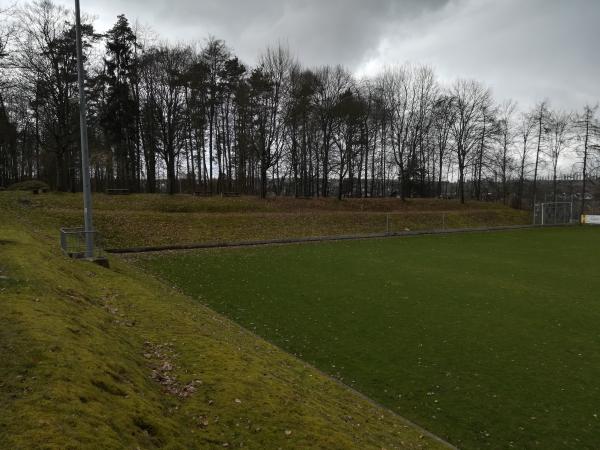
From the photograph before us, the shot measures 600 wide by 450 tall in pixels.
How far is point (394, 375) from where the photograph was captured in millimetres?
8789

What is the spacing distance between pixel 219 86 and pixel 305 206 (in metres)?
16.2

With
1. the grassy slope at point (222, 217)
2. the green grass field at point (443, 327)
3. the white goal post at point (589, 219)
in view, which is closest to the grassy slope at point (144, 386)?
the green grass field at point (443, 327)

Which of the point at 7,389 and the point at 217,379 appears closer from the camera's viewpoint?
the point at 7,389

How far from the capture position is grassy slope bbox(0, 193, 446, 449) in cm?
391

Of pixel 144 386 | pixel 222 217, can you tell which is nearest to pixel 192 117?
pixel 222 217

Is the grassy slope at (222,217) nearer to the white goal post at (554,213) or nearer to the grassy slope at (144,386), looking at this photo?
the white goal post at (554,213)

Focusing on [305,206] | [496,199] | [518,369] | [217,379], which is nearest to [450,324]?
[518,369]

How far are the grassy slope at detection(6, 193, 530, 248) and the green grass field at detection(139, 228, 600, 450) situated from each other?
5331 mm

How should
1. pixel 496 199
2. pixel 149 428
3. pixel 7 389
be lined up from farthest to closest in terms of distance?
1. pixel 496 199
2. pixel 149 428
3. pixel 7 389

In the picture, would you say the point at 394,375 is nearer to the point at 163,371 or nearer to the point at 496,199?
the point at 163,371

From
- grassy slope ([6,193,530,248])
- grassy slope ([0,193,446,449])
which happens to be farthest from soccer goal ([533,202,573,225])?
grassy slope ([0,193,446,449])

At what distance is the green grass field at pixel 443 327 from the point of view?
7.41m

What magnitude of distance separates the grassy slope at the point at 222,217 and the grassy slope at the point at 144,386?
58.8ft

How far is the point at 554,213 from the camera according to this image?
177ft
